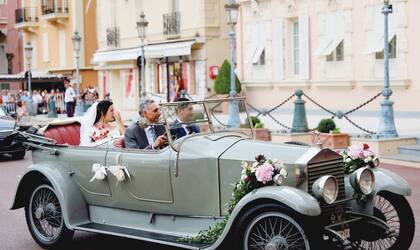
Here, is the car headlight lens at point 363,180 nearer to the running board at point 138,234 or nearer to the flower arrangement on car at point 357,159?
the flower arrangement on car at point 357,159

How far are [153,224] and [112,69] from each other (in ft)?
114

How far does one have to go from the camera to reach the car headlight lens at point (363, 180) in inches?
260

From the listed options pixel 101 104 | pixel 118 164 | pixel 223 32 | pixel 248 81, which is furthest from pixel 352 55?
pixel 118 164

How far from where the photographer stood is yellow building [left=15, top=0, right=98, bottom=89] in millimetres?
47938

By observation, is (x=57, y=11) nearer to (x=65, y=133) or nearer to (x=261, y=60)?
(x=261, y=60)

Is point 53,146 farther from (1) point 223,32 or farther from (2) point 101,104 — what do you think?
(1) point 223,32

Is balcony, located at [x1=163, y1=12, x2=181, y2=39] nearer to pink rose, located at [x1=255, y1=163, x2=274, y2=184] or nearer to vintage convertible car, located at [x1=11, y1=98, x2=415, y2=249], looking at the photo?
vintage convertible car, located at [x1=11, y1=98, x2=415, y2=249]

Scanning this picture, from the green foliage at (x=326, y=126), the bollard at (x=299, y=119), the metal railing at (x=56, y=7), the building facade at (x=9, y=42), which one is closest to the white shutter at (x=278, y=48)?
the bollard at (x=299, y=119)

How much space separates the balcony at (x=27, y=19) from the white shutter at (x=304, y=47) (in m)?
29.0

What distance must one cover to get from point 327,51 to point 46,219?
59.2 feet

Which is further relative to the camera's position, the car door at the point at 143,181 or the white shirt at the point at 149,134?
the white shirt at the point at 149,134

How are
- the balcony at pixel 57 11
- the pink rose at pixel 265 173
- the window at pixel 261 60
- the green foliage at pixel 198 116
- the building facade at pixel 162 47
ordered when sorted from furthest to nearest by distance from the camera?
1. the balcony at pixel 57 11
2. the building facade at pixel 162 47
3. the window at pixel 261 60
4. the green foliage at pixel 198 116
5. the pink rose at pixel 265 173

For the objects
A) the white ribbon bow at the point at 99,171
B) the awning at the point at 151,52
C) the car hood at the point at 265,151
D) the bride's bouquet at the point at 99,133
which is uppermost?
the awning at the point at 151,52

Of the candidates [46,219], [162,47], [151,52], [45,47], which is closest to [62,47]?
[45,47]
